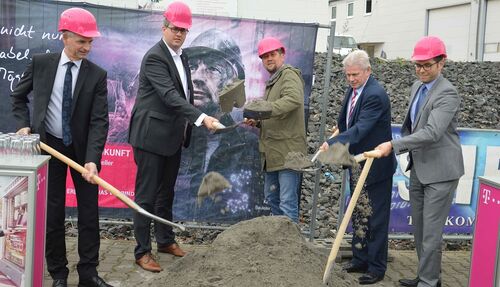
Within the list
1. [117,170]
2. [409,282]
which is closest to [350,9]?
[117,170]

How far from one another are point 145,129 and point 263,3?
13.4 meters

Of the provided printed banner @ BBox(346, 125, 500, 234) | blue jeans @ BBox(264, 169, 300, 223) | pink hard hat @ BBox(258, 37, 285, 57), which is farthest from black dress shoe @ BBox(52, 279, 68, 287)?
printed banner @ BBox(346, 125, 500, 234)

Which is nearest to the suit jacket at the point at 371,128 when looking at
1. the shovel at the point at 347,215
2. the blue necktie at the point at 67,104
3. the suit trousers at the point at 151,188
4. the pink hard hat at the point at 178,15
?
the shovel at the point at 347,215

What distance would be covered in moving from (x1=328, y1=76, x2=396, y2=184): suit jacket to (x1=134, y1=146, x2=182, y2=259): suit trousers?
60.9 inches

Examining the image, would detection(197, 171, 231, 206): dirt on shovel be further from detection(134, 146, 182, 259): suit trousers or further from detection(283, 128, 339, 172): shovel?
detection(283, 128, 339, 172): shovel

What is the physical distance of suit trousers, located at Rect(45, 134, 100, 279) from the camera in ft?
15.4

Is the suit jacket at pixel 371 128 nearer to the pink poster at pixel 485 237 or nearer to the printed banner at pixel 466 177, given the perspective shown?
the printed banner at pixel 466 177

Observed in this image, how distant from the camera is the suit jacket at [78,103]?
180 inches

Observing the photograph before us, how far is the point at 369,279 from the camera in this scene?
5410mm

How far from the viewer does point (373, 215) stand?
5.48 meters

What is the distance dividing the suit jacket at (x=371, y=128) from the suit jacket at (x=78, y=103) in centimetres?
200

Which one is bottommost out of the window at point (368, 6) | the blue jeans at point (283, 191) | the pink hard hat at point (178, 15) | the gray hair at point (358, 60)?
the blue jeans at point (283, 191)

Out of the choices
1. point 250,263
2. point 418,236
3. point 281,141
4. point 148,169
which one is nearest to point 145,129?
point 148,169

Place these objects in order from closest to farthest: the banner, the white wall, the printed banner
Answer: the banner < the printed banner < the white wall
